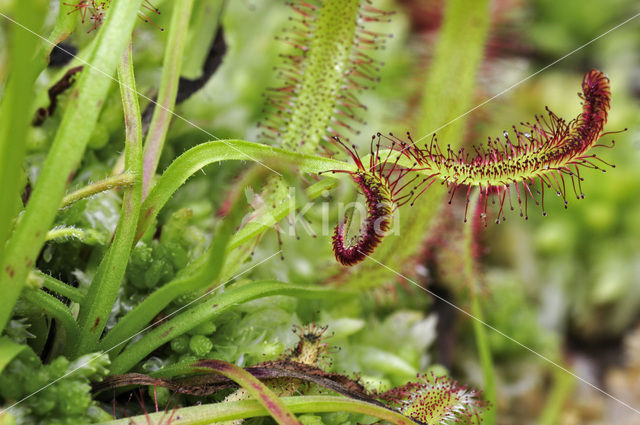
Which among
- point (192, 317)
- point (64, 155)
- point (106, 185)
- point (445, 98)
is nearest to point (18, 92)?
point (64, 155)

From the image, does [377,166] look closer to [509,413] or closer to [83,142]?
[83,142]

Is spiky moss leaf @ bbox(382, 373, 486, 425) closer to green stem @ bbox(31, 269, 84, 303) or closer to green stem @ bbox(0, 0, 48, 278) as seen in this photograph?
green stem @ bbox(31, 269, 84, 303)

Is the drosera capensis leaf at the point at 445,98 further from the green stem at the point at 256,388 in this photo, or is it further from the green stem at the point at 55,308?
the green stem at the point at 55,308

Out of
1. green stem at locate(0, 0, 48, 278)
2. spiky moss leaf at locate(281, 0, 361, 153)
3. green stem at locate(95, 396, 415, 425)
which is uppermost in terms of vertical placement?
spiky moss leaf at locate(281, 0, 361, 153)

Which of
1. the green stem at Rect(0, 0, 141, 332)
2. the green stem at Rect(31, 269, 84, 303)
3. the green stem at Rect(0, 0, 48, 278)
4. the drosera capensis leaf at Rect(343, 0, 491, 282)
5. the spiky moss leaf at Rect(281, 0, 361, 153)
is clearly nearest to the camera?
the green stem at Rect(0, 0, 48, 278)

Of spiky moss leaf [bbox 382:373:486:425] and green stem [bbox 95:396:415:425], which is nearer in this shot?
green stem [bbox 95:396:415:425]

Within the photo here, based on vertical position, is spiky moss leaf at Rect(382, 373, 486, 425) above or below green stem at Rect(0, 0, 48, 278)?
below

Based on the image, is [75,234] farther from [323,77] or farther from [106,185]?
[323,77]

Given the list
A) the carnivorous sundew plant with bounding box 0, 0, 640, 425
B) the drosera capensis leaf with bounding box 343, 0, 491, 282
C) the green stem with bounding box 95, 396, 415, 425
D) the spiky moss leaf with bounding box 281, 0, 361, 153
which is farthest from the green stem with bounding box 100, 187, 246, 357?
the drosera capensis leaf with bounding box 343, 0, 491, 282

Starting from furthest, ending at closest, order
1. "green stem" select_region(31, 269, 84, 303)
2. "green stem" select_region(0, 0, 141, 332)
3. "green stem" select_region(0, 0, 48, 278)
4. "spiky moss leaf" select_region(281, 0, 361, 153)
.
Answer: "spiky moss leaf" select_region(281, 0, 361, 153) < "green stem" select_region(31, 269, 84, 303) < "green stem" select_region(0, 0, 141, 332) < "green stem" select_region(0, 0, 48, 278)
